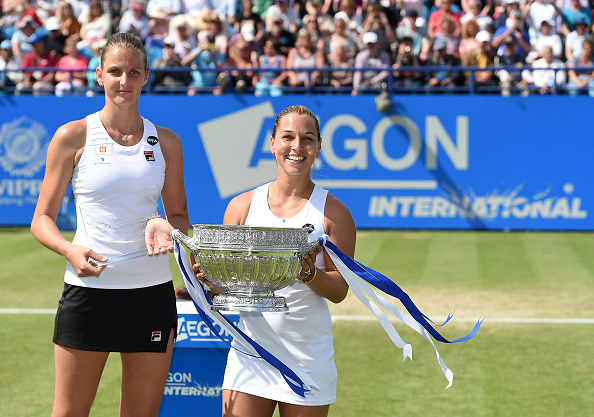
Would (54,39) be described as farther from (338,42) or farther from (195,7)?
(338,42)

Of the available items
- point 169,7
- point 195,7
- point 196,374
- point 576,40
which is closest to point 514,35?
point 576,40

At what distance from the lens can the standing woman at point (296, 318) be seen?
366cm

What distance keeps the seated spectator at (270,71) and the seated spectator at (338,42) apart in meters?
0.78

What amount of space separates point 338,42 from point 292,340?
13.3 metres

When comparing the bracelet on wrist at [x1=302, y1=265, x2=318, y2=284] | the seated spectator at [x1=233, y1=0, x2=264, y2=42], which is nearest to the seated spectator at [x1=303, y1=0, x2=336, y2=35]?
the seated spectator at [x1=233, y1=0, x2=264, y2=42]

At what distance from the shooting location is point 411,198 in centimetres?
1556

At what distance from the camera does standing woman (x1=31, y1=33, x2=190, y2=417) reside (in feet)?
11.8

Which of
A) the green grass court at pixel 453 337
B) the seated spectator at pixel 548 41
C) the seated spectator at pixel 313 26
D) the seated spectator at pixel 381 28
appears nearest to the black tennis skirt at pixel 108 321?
the green grass court at pixel 453 337

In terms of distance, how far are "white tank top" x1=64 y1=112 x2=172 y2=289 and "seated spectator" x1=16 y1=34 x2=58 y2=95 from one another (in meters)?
13.5

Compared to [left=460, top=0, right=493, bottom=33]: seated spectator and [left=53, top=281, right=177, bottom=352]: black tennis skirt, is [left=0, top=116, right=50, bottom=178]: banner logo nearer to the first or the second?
[left=460, top=0, right=493, bottom=33]: seated spectator

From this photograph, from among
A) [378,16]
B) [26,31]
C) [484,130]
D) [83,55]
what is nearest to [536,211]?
[484,130]

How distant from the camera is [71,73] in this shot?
1634 centimetres

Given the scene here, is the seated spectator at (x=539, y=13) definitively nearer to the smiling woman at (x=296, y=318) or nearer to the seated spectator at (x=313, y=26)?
the seated spectator at (x=313, y=26)

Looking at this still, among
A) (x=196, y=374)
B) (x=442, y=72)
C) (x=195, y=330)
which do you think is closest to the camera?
(x=195, y=330)
